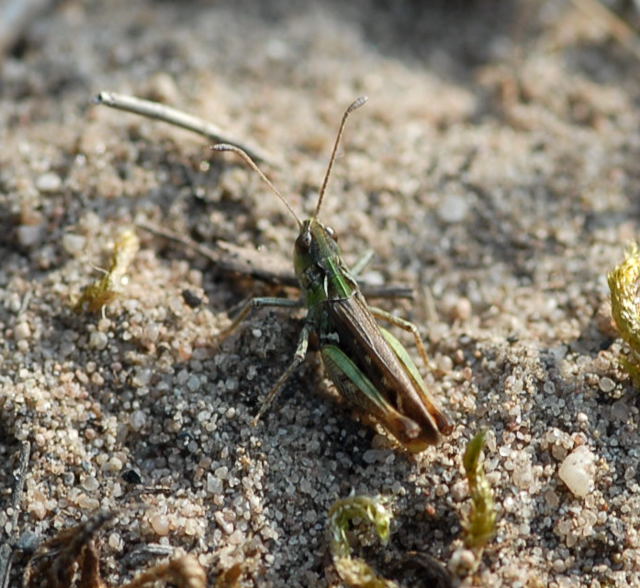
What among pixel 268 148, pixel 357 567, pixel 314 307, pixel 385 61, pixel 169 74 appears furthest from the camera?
pixel 385 61

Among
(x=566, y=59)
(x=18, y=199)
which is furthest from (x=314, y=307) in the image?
(x=566, y=59)

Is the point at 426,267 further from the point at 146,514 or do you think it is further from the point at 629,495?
the point at 146,514

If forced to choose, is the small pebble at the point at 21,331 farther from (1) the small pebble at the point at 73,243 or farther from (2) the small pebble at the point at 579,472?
(2) the small pebble at the point at 579,472

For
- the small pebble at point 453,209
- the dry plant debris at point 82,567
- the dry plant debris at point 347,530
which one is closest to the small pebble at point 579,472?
the dry plant debris at point 347,530

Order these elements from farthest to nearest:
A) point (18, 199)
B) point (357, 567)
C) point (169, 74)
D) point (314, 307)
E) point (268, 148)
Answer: point (169, 74)
point (268, 148)
point (18, 199)
point (314, 307)
point (357, 567)

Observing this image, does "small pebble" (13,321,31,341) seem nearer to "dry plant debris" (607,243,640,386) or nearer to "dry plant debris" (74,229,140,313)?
"dry plant debris" (74,229,140,313)

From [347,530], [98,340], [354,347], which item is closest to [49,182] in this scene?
[98,340]
